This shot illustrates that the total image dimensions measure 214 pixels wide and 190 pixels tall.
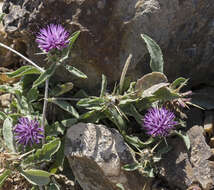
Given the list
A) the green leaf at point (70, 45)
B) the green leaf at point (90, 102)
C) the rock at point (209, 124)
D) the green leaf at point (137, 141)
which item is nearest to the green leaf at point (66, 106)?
the green leaf at point (90, 102)

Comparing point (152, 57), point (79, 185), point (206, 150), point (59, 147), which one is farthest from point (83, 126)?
point (206, 150)

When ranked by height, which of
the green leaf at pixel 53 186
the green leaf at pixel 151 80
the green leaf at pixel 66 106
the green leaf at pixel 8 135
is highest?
the green leaf at pixel 151 80

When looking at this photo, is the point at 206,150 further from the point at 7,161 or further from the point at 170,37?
the point at 7,161

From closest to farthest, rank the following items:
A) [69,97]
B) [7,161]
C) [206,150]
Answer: [7,161] < [206,150] < [69,97]

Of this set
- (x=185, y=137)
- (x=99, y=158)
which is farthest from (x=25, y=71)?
(x=185, y=137)

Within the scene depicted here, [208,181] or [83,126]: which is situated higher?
[83,126]

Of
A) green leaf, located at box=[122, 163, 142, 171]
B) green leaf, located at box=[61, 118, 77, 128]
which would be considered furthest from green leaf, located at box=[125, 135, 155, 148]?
green leaf, located at box=[61, 118, 77, 128]

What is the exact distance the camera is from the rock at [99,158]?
3.93 m

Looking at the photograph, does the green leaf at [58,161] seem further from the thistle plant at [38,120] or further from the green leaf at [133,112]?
the green leaf at [133,112]

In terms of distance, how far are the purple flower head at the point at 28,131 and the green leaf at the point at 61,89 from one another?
0.47 m

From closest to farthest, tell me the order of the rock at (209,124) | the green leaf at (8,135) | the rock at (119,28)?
1. the green leaf at (8,135)
2. the rock at (119,28)
3. the rock at (209,124)

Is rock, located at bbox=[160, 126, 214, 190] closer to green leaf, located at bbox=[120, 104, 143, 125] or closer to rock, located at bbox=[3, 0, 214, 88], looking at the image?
green leaf, located at bbox=[120, 104, 143, 125]

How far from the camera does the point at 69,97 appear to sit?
4527 mm

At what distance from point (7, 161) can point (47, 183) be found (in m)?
0.51
